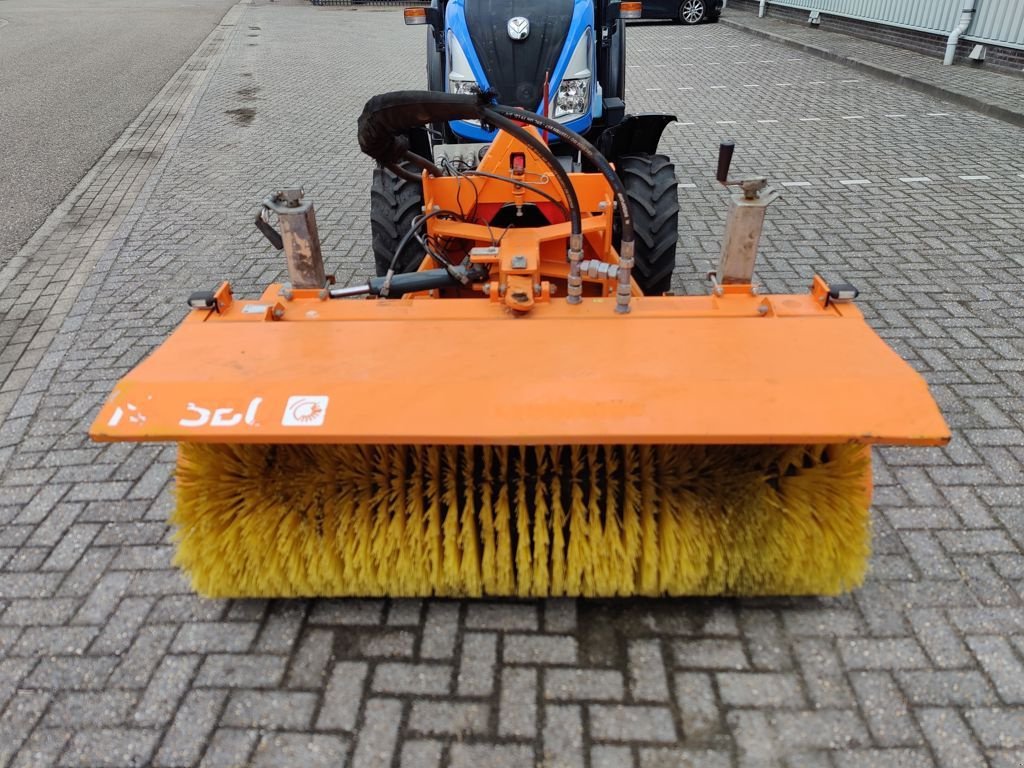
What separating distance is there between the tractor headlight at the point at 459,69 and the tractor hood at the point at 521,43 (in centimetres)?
9

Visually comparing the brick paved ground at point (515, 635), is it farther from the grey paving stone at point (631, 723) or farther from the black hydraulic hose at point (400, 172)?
the black hydraulic hose at point (400, 172)

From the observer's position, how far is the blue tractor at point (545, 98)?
11.5 ft

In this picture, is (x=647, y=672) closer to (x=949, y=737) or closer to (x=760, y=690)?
Answer: (x=760, y=690)

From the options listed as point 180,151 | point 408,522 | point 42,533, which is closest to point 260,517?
point 408,522

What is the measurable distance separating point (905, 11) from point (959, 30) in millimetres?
1748

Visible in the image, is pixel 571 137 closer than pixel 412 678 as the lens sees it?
Yes

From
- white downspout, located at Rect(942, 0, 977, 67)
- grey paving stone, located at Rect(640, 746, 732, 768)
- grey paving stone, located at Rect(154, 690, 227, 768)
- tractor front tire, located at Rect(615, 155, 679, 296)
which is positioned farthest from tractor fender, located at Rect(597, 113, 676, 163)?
white downspout, located at Rect(942, 0, 977, 67)

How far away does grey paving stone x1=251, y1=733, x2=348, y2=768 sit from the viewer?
1.96 m

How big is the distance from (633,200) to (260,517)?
235 cm

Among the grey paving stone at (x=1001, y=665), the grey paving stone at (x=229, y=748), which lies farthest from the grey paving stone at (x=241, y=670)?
the grey paving stone at (x=1001, y=665)

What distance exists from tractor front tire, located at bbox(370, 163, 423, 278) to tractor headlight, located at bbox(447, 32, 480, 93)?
3.14 ft

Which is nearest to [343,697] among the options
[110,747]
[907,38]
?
[110,747]

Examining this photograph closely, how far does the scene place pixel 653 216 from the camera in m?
3.48

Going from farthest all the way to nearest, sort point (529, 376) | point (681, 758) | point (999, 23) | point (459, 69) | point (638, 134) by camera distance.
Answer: point (999, 23), point (459, 69), point (638, 134), point (681, 758), point (529, 376)
